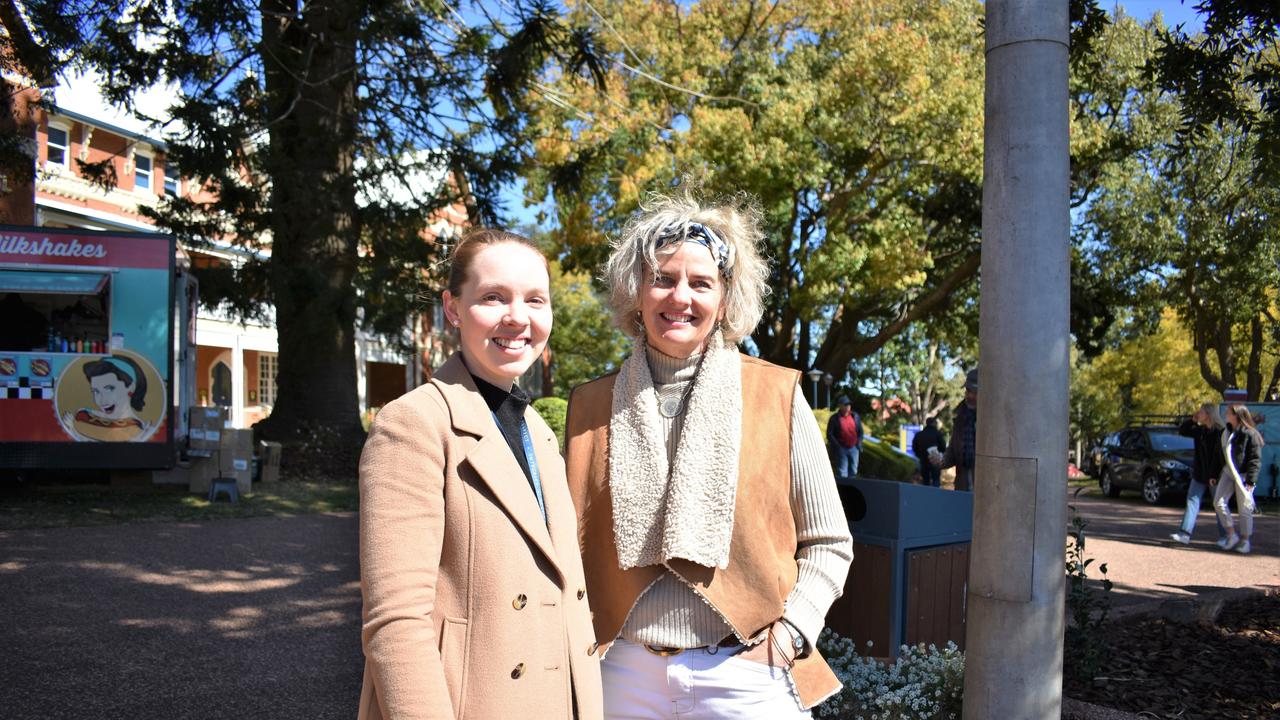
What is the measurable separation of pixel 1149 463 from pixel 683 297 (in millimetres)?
19318

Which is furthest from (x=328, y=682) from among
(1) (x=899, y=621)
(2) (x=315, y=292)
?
(2) (x=315, y=292)

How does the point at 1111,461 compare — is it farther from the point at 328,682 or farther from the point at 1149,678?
the point at 328,682

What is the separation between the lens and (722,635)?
212 centimetres

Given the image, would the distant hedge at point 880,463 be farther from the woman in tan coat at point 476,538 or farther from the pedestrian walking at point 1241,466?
the woman in tan coat at point 476,538

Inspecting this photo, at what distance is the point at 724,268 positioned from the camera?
234 cm

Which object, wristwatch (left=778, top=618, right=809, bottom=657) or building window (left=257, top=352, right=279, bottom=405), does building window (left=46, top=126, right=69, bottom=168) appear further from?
wristwatch (left=778, top=618, right=809, bottom=657)

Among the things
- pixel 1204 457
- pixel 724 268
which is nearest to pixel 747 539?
pixel 724 268

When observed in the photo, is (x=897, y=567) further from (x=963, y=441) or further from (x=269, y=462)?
(x=269, y=462)

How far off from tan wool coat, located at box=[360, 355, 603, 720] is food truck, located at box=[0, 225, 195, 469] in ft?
34.8

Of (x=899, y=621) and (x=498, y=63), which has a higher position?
(x=498, y=63)

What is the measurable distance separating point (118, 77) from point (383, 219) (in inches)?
156

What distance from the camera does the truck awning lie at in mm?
10836

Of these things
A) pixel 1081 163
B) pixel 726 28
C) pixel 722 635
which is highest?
pixel 726 28

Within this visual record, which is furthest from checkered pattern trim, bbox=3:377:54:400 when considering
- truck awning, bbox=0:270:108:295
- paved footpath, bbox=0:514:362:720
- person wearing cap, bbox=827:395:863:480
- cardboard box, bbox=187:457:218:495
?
person wearing cap, bbox=827:395:863:480
